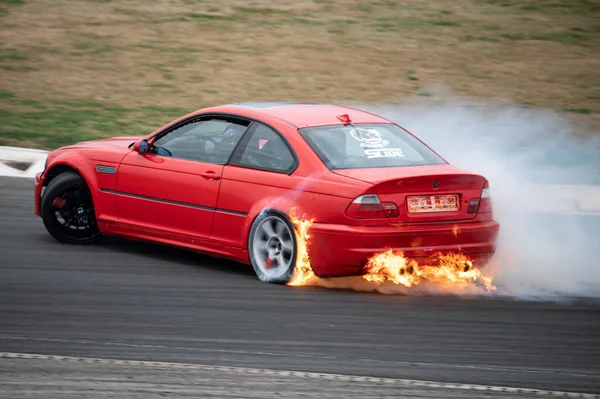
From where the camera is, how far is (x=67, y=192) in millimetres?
10133

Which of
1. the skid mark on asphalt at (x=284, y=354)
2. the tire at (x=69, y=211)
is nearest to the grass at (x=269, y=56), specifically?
the tire at (x=69, y=211)

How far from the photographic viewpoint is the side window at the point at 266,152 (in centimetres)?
884

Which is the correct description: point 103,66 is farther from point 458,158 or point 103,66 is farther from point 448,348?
point 448,348

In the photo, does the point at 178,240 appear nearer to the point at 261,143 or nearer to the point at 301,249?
the point at 261,143

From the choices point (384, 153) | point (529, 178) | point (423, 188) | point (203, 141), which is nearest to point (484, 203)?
point (423, 188)

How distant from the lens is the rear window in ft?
28.6

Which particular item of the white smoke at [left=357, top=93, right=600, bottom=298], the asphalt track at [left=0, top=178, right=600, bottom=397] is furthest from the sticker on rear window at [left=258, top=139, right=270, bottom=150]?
the white smoke at [left=357, top=93, right=600, bottom=298]

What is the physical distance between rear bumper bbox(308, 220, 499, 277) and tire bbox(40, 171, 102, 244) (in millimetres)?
2667

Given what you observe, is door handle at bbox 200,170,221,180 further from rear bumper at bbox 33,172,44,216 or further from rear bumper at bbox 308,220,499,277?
rear bumper at bbox 33,172,44,216

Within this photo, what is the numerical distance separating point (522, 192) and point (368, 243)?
5618 mm

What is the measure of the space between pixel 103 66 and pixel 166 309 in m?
15.8

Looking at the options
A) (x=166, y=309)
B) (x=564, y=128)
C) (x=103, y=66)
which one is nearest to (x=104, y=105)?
(x=103, y=66)

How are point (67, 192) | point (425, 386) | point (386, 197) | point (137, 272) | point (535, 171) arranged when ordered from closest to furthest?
1. point (425, 386)
2. point (386, 197)
3. point (137, 272)
4. point (67, 192)
5. point (535, 171)

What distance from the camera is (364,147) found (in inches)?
352
